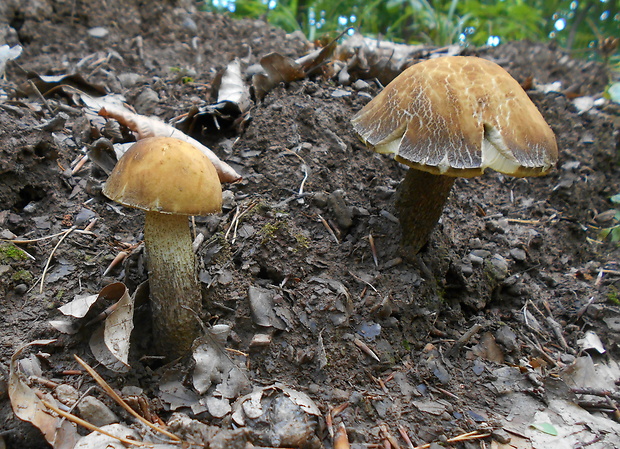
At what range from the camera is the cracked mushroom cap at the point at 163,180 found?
1.45 metres

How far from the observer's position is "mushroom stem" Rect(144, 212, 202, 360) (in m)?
1.71

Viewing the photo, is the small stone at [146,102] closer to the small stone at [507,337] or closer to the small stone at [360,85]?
the small stone at [360,85]

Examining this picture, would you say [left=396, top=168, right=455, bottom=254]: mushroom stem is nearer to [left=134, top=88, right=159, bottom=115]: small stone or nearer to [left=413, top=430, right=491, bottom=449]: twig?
[left=413, top=430, right=491, bottom=449]: twig

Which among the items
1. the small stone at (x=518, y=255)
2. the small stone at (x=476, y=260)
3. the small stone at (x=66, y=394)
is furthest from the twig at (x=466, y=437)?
the small stone at (x=66, y=394)

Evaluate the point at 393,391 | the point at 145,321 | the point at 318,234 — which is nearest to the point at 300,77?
the point at 318,234

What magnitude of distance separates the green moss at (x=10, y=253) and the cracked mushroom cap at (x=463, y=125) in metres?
1.78

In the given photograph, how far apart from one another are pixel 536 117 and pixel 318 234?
1.24 meters

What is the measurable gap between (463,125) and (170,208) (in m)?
1.26

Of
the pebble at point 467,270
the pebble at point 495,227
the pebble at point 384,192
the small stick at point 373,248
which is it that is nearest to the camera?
the small stick at point 373,248

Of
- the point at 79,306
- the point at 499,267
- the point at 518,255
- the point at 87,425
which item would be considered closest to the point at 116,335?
the point at 79,306

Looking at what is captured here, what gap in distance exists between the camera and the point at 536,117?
1.92 m

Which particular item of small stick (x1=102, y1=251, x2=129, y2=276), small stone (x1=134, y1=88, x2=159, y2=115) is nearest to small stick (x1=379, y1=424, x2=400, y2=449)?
small stick (x1=102, y1=251, x2=129, y2=276)

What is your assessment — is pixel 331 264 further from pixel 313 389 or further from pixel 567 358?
pixel 567 358

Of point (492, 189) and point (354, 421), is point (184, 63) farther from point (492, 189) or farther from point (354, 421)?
point (354, 421)
